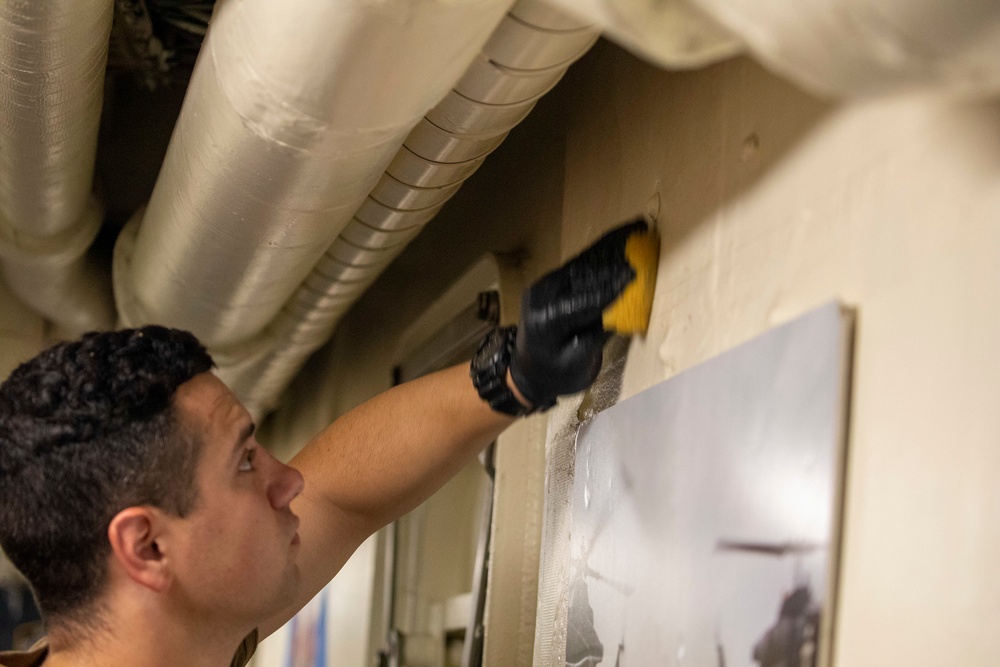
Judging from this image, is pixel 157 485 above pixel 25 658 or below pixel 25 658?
above

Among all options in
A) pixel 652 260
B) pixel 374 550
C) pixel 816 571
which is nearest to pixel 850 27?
pixel 816 571

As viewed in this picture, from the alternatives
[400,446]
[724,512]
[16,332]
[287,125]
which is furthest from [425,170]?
[16,332]

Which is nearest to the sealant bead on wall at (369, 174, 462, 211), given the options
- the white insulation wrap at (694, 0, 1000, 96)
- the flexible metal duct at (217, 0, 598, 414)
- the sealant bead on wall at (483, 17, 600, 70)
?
the flexible metal duct at (217, 0, 598, 414)

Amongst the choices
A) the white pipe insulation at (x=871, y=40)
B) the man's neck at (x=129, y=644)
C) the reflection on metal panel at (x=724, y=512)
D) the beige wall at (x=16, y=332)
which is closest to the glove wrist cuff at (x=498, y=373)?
the reflection on metal panel at (x=724, y=512)

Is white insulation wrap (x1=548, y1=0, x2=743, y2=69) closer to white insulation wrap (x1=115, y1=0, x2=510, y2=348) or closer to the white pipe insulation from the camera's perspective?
the white pipe insulation

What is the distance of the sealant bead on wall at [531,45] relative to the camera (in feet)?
3.43

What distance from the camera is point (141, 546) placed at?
1.11m

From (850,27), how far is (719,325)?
48cm

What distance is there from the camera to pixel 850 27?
0.53 m

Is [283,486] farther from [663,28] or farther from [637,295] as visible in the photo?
[663,28]

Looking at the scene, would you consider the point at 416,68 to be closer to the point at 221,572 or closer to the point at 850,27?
the point at 850,27

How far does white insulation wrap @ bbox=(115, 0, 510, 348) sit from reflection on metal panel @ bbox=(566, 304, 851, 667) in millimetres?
439

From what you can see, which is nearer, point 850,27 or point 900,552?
point 850,27

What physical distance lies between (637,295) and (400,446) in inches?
19.0
